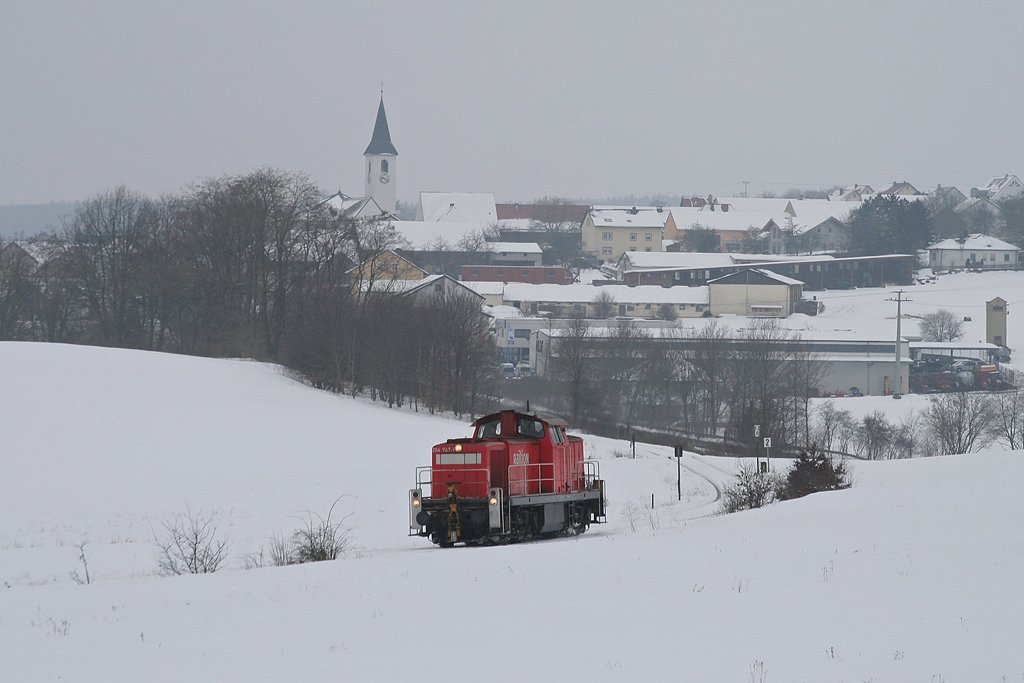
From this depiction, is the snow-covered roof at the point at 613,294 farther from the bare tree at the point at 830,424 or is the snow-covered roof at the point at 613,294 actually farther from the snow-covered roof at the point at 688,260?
the bare tree at the point at 830,424

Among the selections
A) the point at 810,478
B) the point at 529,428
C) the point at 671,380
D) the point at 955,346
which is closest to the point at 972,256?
the point at 955,346

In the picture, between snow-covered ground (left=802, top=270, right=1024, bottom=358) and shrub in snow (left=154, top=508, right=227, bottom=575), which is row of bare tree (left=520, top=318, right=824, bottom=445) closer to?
snow-covered ground (left=802, top=270, right=1024, bottom=358)

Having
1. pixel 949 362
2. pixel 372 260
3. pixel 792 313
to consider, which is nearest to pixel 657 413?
pixel 372 260

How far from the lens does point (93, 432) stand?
44156mm

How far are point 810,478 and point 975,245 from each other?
6489 inches

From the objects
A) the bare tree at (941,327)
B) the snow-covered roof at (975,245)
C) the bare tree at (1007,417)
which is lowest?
the bare tree at (1007,417)

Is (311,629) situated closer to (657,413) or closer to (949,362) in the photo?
(657,413)

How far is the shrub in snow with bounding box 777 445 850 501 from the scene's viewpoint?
2833cm

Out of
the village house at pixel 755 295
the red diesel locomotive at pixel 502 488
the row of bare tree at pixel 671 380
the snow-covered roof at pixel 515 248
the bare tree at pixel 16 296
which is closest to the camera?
the red diesel locomotive at pixel 502 488

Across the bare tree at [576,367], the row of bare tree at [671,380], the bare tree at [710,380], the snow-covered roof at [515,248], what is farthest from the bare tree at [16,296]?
the snow-covered roof at [515,248]

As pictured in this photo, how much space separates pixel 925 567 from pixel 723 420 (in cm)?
7199

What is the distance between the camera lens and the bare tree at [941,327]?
127m

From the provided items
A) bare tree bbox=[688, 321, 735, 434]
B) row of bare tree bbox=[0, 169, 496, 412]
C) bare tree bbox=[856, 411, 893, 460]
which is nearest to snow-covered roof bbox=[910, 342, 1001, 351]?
bare tree bbox=[688, 321, 735, 434]

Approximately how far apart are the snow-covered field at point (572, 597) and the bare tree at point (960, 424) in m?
38.6
